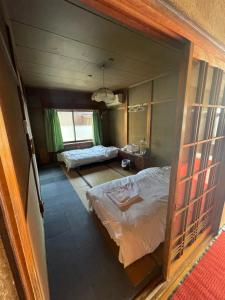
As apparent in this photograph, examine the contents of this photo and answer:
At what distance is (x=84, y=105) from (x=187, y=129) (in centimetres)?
481

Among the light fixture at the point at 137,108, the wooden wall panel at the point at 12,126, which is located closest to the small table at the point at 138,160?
the light fixture at the point at 137,108

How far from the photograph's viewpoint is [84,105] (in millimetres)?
5262

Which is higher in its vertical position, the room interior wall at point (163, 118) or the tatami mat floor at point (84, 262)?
the room interior wall at point (163, 118)

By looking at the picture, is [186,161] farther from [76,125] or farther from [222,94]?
[76,125]

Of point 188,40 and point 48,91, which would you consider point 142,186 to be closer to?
point 188,40

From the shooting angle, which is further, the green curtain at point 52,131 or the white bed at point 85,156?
the green curtain at point 52,131

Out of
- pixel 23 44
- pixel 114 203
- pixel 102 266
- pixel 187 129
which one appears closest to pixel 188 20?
pixel 187 129

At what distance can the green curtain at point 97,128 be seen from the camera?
554 cm

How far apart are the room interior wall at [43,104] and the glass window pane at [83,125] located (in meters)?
0.41

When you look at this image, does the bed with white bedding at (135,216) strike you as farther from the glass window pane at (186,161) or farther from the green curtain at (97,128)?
the green curtain at (97,128)

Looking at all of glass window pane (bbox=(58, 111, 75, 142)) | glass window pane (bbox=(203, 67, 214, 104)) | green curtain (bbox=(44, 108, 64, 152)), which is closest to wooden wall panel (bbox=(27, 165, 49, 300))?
glass window pane (bbox=(203, 67, 214, 104))

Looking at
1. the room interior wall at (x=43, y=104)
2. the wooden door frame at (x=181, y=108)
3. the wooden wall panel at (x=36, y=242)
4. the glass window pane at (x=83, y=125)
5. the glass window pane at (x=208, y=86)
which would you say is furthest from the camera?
the glass window pane at (x=83, y=125)

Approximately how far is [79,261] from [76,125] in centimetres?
473

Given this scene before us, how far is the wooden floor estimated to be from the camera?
1.43 meters
